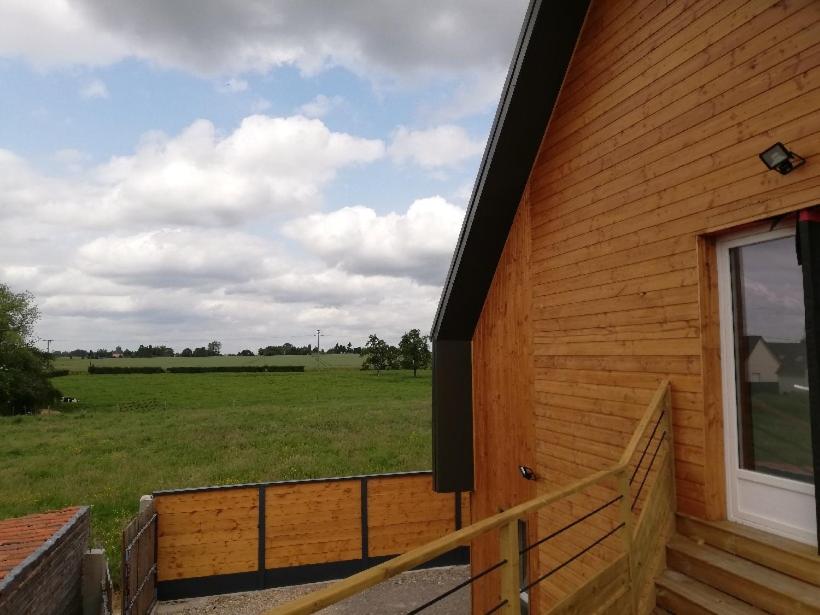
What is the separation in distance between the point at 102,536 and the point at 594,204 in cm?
1639

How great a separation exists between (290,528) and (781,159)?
39.7 ft

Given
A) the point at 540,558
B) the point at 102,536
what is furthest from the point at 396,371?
the point at 540,558

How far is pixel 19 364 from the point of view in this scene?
42688 mm

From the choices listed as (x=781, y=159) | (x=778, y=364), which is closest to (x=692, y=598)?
(x=778, y=364)

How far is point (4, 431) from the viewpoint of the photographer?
3194 cm

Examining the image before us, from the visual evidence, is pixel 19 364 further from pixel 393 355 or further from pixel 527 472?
pixel 527 472

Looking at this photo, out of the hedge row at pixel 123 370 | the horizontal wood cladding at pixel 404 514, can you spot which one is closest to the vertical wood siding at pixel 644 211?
the horizontal wood cladding at pixel 404 514

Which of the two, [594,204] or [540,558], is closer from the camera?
[594,204]

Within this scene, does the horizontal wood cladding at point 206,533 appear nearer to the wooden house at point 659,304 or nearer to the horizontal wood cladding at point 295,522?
the horizontal wood cladding at point 295,522

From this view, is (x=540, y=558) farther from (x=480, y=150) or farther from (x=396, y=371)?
(x=396, y=371)

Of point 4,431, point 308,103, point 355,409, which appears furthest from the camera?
point 355,409

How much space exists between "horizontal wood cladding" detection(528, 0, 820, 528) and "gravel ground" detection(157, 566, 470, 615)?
20.3 ft

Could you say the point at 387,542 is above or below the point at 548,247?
below

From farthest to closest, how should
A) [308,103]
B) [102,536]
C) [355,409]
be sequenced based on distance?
[355,409]
[102,536]
[308,103]
